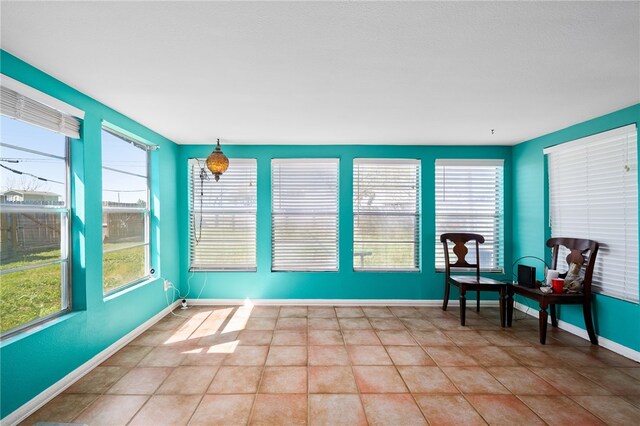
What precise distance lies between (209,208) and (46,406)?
2.88 metres

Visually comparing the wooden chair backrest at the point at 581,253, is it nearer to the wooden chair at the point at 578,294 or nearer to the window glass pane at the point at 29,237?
the wooden chair at the point at 578,294

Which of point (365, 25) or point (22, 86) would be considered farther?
point (22, 86)

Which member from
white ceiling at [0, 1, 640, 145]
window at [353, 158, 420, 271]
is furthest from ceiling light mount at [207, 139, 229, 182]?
window at [353, 158, 420, 271]

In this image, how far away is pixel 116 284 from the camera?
331 cm

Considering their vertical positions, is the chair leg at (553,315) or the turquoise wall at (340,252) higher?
the turquoise wall at (340,252)

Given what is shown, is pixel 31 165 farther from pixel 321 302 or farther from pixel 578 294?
pixel 578 294

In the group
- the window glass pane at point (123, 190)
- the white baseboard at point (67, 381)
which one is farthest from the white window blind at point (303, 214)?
the white baseboard at point (67, 381)

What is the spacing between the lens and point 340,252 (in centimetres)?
466

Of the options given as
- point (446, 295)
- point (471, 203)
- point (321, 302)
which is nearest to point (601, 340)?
point (446, 295)

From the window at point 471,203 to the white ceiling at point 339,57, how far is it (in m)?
1.34

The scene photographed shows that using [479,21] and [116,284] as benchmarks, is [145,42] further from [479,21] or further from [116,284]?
[116,284]

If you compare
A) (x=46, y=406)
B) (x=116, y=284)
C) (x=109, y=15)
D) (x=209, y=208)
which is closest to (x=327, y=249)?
(x=209, y=208)

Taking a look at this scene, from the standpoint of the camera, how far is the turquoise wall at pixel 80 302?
2.06 metres

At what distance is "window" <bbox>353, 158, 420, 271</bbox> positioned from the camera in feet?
15.3
